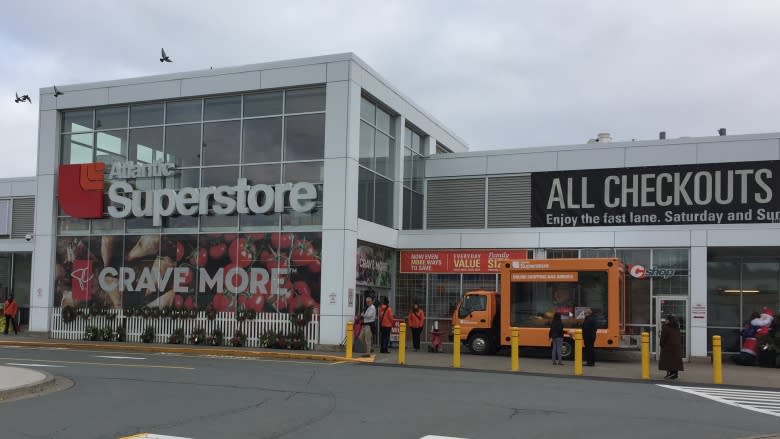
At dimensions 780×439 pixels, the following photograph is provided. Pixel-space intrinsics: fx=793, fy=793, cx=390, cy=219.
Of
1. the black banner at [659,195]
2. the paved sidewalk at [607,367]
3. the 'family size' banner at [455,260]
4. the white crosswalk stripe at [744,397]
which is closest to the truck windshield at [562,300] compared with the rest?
the paved sidewalk at [607,367]

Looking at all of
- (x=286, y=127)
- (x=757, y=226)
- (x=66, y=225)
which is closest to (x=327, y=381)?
(x=286, y=127)

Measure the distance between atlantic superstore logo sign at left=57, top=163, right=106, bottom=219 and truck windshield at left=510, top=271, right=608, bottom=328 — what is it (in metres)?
15.8

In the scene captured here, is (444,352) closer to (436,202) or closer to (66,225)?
(436,202)

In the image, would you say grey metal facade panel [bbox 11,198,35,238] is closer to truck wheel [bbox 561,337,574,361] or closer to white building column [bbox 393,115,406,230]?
white building column [bbox 393,115,406,230]

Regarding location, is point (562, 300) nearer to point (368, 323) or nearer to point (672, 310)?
point (672, 310)

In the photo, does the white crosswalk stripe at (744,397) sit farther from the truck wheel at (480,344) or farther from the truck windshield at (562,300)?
the truck wheel at (480,344)

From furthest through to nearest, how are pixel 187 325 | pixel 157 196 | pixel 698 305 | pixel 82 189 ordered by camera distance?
pixel 82 189 < pixel 157 196 < pixel 187 325 < pixel 698 305

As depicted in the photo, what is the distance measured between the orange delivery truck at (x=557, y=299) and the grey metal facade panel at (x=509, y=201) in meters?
6.96

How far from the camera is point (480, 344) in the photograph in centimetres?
2552

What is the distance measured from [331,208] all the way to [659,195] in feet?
41.2

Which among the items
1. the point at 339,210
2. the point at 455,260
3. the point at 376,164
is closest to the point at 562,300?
the point at 455,260

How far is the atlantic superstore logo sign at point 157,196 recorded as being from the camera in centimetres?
2677

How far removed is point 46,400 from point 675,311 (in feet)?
63.8

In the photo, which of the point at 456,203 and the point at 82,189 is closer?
the point at 82,189
